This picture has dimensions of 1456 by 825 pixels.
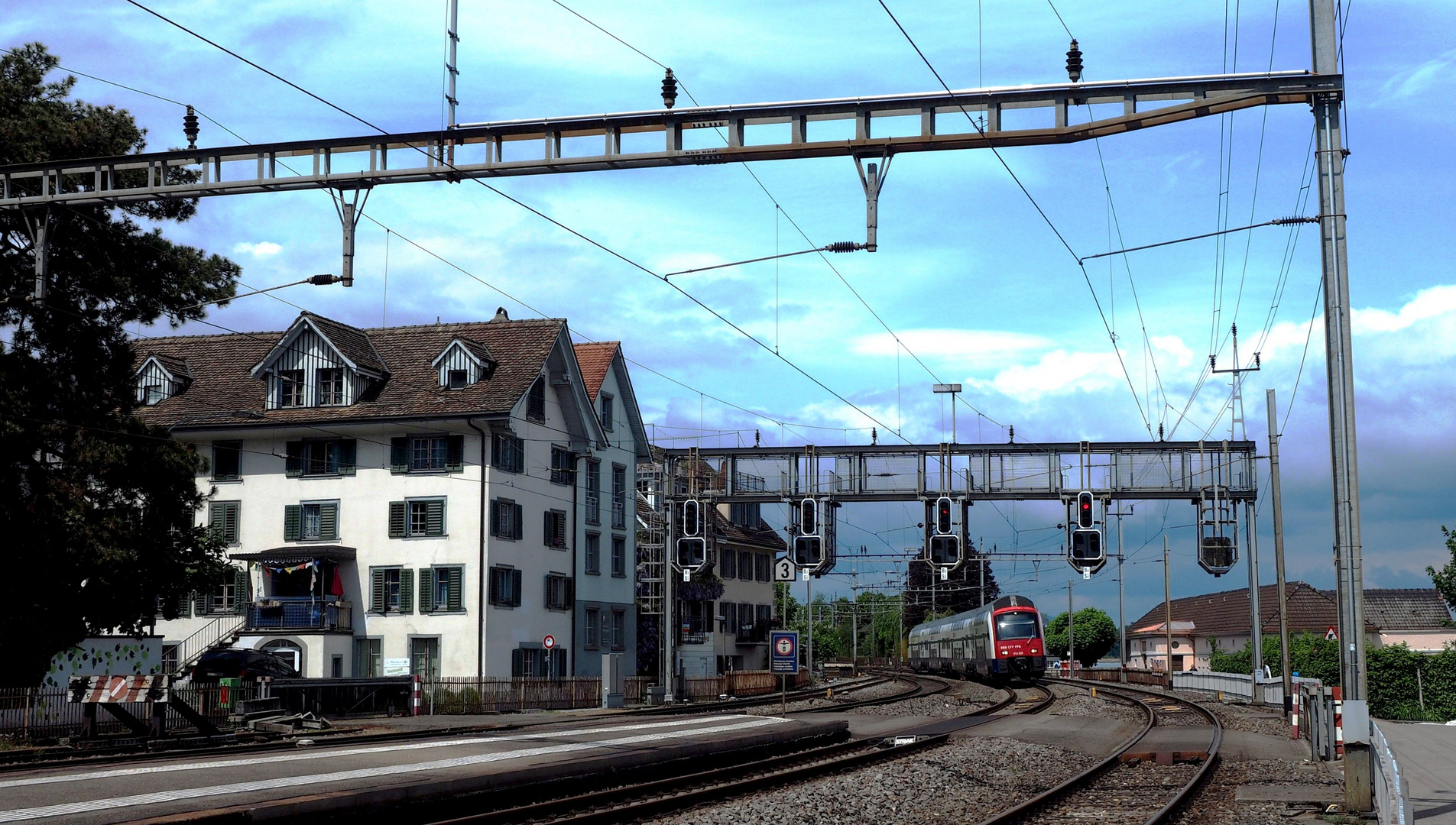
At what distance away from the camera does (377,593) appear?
46.8 meters

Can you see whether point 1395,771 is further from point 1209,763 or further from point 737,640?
point 737,640

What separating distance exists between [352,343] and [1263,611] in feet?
243

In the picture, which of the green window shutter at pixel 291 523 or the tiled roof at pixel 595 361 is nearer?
the green window shutter at pixel 291 523

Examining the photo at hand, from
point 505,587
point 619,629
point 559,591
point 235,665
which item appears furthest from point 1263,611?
point 235,665

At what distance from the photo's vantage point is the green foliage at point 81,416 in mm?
26688

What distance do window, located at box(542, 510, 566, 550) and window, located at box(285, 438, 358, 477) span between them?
6.98 metres

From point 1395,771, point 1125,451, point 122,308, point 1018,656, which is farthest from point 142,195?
point 1018,656

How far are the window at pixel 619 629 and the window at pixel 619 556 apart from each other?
147 centimetres

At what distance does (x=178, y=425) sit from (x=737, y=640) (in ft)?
109

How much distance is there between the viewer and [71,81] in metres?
29.5

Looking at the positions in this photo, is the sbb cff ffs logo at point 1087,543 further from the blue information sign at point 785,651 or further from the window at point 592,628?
the window at point 592,628

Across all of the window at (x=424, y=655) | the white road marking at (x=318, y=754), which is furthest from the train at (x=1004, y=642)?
the white road marking at (x=318, y=754)

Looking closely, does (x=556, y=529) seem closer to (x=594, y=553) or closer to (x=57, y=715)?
(x=594, y=553)

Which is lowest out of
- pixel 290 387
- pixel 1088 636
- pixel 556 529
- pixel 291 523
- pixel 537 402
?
pixel 1088 636
